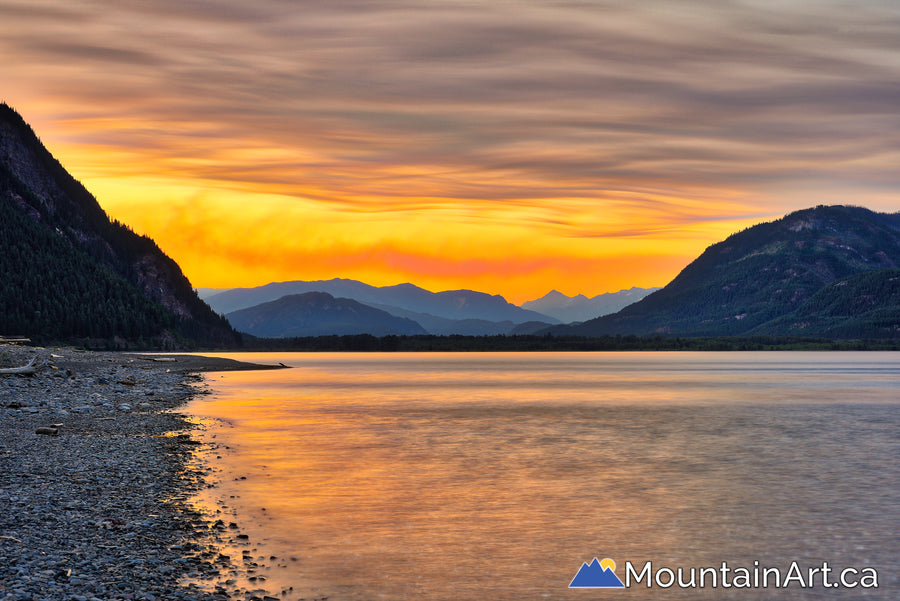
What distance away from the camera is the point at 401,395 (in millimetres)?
87125

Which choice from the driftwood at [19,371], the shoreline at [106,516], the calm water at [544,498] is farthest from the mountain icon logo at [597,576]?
the driftwood at [19,371]

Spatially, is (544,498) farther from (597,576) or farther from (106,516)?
(106,516)

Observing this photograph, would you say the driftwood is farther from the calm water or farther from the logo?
the logo

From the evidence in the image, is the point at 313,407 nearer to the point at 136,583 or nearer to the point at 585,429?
the point at 585,429

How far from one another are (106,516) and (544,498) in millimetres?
14321

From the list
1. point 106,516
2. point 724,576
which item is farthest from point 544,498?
point 106,516

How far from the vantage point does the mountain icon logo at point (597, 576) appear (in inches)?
699

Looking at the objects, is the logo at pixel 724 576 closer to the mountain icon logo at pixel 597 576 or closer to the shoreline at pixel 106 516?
the mountain icon logo at pixel 597 576

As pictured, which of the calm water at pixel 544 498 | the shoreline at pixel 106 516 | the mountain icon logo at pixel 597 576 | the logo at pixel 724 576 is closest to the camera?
the shoreline at pixel 106 516

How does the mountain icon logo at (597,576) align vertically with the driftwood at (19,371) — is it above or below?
below

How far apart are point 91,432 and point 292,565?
2418 centimetres

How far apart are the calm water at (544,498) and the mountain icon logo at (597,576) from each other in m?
0.30

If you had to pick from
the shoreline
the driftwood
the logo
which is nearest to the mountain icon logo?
the logo

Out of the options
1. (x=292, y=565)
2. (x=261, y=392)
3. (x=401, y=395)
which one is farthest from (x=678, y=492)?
(x=261, y=392)
